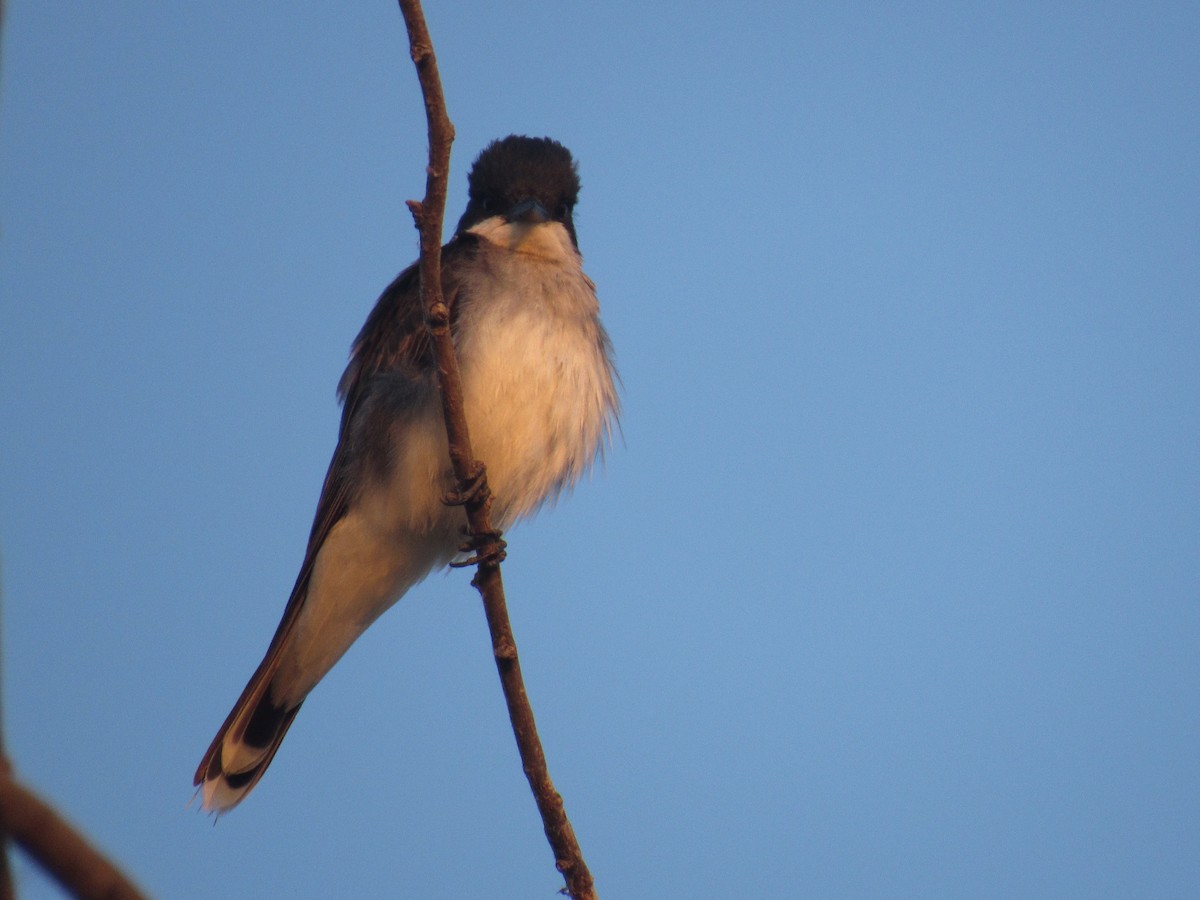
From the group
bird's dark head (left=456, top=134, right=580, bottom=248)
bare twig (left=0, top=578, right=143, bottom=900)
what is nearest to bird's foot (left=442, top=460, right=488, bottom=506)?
bird's dark head (left=456, top=134, right=580, bottom=248)

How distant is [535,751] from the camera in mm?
4453

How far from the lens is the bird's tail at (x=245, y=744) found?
20.4 ft

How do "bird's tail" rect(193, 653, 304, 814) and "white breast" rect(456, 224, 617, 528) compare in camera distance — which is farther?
"bird's tail" rect(193, 653, 304, 814)

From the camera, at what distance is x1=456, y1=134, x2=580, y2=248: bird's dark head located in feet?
23.0

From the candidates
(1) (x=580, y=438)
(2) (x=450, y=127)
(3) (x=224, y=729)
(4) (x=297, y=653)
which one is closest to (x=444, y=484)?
(1) (x=580, y=438)

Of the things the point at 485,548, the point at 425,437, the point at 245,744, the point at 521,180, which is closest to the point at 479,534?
the point at 485,548

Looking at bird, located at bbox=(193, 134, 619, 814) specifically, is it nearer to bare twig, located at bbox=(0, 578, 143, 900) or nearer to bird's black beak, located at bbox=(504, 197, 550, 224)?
bird's black beak, located at bbox=(504, 197, 550, 224)

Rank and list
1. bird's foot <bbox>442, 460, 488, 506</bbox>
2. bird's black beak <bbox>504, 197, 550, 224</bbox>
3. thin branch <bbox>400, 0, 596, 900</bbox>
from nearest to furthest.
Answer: thin branch <bbox>400, 0, 596, 900</bbox>, bird's foot <bbox>442, 460, 488, 506</bbox>, bird's black beak <bbox>504, 197, 550, 224</bbox>

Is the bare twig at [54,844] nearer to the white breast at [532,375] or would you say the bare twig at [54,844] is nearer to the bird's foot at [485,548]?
the bird's foot at [485,548]

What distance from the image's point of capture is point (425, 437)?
5.86 m

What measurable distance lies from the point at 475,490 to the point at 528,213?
2.12m

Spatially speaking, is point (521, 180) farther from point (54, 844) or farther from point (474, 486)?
point (54, 844)

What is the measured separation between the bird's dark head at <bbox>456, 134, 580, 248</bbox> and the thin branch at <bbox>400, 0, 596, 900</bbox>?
248cm

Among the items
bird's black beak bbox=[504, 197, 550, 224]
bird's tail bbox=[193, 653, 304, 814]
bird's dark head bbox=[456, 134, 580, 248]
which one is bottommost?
bird's tail bbox=[193, 653, 304, 814]
